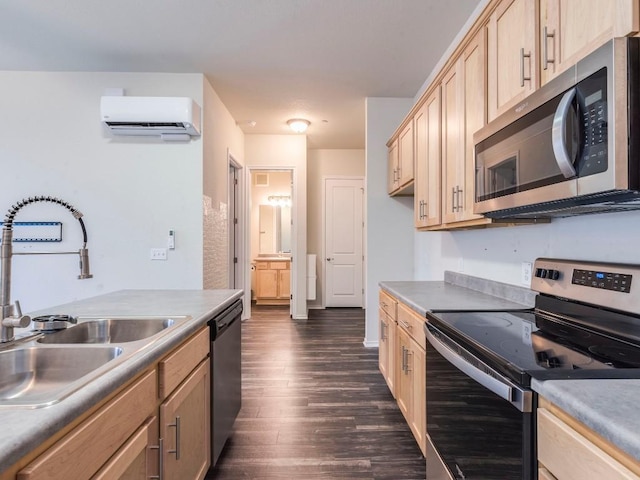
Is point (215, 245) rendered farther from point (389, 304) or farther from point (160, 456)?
point (160, 456)

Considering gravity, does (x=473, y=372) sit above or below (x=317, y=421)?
above

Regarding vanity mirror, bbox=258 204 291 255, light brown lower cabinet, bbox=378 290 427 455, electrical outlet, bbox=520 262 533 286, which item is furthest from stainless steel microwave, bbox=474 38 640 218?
vanity mirror, bbox=258 204 291 255

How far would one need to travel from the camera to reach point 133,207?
3.11m

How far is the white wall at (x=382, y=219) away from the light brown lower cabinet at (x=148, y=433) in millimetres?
2388

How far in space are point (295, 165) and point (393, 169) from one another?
198 cm

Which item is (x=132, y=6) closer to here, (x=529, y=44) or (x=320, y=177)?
(x=529, y=44)

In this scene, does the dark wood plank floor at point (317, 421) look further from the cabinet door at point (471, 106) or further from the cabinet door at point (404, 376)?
the cabinet door at point (471, 106)

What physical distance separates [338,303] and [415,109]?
382 cm

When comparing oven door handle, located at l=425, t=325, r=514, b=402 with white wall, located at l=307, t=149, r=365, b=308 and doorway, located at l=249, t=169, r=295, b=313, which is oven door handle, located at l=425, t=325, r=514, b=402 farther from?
doorway, located at l=249, t=169, r=295, b=313

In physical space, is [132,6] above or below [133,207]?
above

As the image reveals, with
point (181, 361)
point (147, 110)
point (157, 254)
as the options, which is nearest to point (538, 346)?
point (181, 361)

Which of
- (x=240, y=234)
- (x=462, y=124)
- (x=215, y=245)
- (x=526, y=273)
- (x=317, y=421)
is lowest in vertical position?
(x=317, y=421)

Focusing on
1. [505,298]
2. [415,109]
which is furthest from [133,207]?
[505,298]

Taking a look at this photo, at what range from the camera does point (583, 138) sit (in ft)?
3.13
